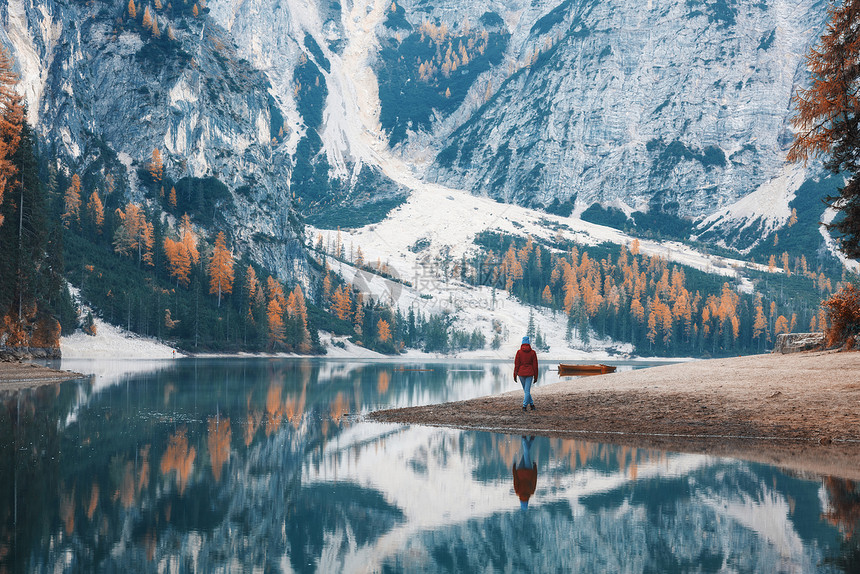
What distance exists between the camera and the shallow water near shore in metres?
10.3

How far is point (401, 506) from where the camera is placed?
13.9m

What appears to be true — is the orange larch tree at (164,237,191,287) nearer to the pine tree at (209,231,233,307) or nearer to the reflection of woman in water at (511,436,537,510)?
the pine tree at (209,231,233,307)

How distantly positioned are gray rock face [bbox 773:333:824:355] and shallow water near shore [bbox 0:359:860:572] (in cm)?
2309

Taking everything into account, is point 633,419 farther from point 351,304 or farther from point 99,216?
point 351,304

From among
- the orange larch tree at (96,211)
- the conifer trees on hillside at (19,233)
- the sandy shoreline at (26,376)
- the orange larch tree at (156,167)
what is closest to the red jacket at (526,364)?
the sandy shoreline at (26,376)

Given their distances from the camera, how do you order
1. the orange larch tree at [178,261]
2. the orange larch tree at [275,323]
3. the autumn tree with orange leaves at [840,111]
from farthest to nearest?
1. the orange larch tree at [178,261]
2. the orange larch tree at [275,323]
3. the autumn tree with orange leaves at [840,111]

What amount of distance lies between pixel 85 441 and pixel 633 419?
17.2 meters

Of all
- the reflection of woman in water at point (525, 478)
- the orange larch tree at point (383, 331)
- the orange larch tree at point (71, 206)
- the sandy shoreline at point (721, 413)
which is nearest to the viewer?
the reflection of woman in water at point (525, 478)

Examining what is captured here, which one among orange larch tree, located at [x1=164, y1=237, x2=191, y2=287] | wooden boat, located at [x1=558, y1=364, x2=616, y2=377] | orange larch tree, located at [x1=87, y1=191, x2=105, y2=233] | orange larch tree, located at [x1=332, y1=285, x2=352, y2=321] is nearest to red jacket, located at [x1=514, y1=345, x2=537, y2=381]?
wooden boat, located at [x1=558, y1=364, x2=616, y2=377]

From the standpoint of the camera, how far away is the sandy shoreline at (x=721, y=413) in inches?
762

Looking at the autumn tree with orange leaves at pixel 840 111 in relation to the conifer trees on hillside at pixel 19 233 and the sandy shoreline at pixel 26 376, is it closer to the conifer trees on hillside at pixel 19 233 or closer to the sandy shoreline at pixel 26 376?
the sandy shoreline at pixel 26 376

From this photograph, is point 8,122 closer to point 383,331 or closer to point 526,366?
point 526,366

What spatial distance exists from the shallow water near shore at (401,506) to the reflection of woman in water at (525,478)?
6cm

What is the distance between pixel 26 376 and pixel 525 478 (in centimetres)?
4740
